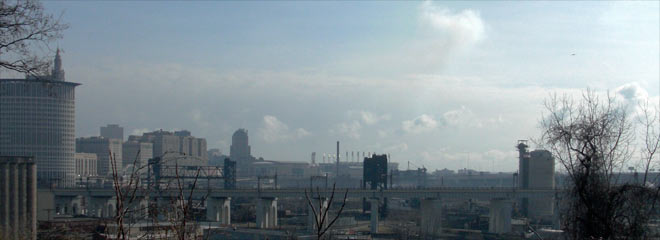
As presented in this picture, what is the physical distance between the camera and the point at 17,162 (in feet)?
89.5

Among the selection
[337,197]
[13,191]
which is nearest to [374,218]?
[337,197]

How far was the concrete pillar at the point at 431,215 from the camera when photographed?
2269 inches

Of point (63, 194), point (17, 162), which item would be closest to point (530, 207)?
point (63, 194)

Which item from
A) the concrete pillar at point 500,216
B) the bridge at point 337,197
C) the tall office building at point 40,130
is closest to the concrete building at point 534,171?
the bridge at point 337,197

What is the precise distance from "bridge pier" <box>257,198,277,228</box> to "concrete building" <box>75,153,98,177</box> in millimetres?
76596

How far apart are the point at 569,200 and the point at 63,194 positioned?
Answer: 2725 inches

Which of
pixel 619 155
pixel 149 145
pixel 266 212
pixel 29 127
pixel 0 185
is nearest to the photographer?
pixel 619 155

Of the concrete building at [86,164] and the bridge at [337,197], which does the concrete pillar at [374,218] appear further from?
the concrete building at [86,164]

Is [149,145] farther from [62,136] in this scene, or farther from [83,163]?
[62,136]

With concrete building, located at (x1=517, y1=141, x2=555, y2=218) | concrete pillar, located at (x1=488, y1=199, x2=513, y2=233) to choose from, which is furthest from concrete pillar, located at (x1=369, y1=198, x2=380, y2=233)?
concrete building, located at (x1=517, y1=141, x2=555, y2=218)

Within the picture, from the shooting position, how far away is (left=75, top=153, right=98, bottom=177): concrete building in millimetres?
132750

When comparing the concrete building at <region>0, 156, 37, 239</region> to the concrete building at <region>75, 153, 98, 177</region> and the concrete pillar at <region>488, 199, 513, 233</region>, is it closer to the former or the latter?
the concrete pillar at <region>488, 199, 513, 233</region>

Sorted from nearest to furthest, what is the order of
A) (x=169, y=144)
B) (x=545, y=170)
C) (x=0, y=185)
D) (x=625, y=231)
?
(x=625, y=231) < (x=0, y=185) < (x=545, y=170) < (x=169, y=144)

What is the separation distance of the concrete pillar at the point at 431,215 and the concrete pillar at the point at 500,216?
4.99m
